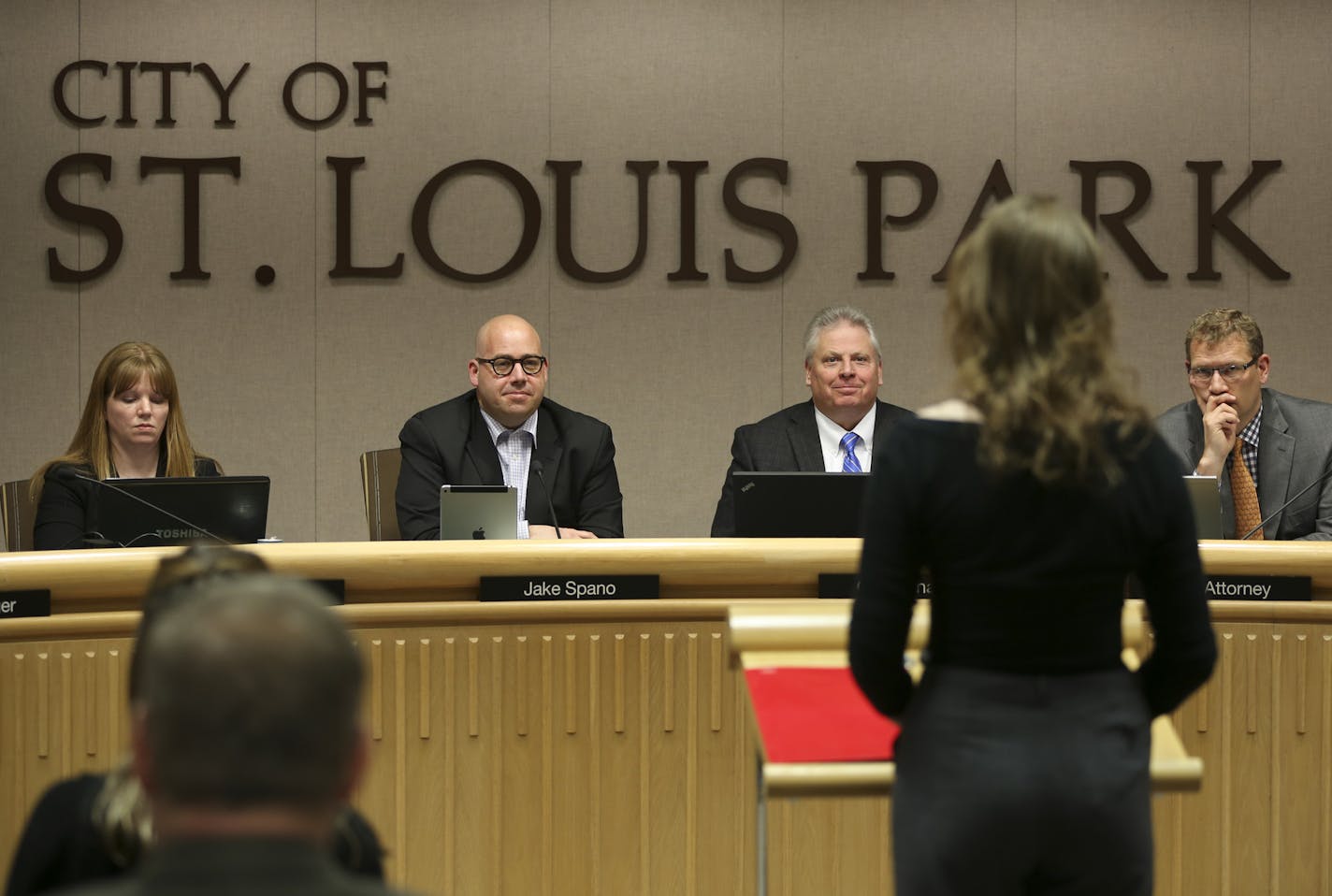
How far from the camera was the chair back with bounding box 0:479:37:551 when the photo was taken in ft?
12.3

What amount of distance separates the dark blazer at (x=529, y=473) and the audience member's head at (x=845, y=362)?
65 cm

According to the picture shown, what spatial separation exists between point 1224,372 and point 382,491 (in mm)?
2317

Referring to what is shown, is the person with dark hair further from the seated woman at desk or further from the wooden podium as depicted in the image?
the seated woman at desk

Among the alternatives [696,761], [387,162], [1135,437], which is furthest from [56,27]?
[1135,437]

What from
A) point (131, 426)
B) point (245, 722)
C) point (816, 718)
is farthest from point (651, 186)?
point (245, 722)

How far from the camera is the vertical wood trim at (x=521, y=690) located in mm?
2750

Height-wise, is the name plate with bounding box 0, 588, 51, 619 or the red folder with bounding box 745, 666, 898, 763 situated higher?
the name plate with bounding box 0, 588, 51, 619

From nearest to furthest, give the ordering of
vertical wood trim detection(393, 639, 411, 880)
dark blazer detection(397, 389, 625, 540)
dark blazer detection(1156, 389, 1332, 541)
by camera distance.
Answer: vertical wood trim detection(393, 639, 411, 880) → dark blazer detection(1156, 389, 1332, 541) → dark blazer detection(397, 389, 625, 540)

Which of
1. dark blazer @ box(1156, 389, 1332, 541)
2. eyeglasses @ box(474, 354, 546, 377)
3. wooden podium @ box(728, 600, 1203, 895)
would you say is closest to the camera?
wooden podium @ box(728, 600, 1203, 895)

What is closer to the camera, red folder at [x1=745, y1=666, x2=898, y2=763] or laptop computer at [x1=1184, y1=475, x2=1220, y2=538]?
red folder at [x1=745, y1=666, x2=898, y2=763]

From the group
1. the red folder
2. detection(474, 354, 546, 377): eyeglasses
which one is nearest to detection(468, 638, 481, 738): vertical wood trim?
the red folder

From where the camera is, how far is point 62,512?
3.57 meters

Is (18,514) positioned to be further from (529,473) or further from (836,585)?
(836,585)

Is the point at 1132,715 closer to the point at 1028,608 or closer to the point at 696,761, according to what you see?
the point at 1028,608
